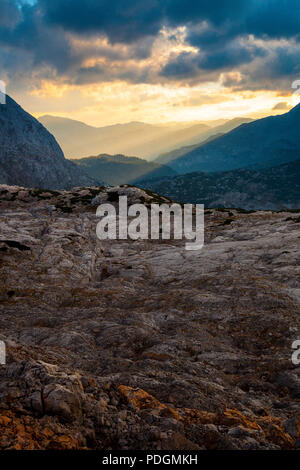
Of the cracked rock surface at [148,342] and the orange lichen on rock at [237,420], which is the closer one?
the cracked rock surface at [148,342]

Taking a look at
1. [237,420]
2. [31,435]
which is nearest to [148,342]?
[237,420]

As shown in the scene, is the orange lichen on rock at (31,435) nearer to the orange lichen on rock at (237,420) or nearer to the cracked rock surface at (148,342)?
the cracked rock surface at (148,342)

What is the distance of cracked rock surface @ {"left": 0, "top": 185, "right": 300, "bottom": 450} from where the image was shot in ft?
24.5

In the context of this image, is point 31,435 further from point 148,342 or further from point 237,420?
point 148,342

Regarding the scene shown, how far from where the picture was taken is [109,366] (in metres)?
11.7

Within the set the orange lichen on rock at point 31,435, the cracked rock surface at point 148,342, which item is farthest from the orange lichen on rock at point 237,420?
the orange lichen on rock at point 31,435

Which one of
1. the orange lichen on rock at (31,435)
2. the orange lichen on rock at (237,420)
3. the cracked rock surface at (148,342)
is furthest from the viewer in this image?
the orange lichen on rock at (237,420)

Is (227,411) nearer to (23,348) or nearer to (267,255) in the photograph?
(23,348)

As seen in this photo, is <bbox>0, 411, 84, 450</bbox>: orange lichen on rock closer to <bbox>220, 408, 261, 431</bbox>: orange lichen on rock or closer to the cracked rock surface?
the cracked rock surface

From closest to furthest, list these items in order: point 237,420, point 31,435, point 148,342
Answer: point 31,435, point 237,420, point 148,342

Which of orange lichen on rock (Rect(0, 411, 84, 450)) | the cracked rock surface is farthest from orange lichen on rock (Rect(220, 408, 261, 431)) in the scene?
orange lichen on rock (Rect(0, 411, 84, 450))

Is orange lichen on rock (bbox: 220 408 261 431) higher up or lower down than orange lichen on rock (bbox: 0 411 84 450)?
lower down

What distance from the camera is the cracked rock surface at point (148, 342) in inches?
294

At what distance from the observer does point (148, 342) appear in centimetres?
1413
